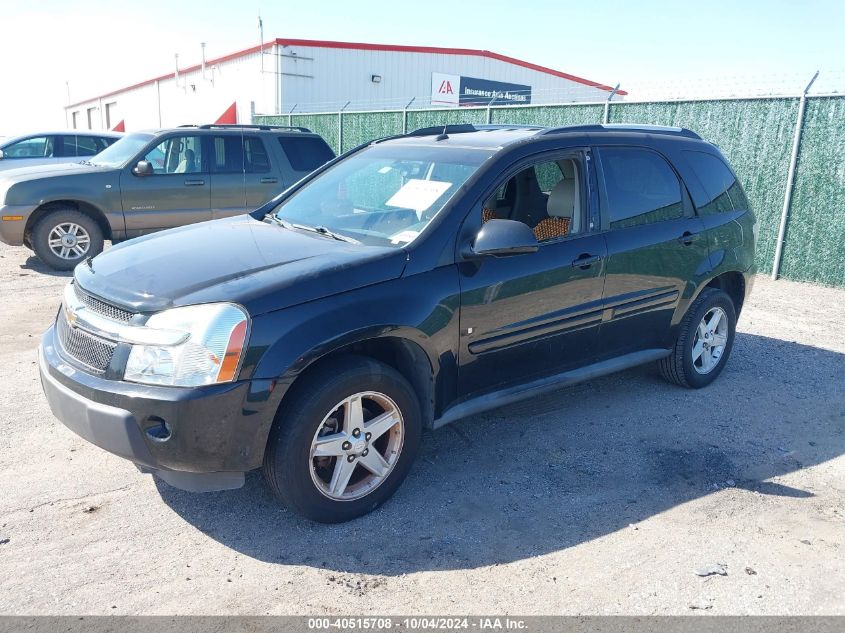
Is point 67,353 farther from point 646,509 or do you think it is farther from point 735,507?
point 735,507

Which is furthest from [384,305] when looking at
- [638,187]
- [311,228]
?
[638,187]

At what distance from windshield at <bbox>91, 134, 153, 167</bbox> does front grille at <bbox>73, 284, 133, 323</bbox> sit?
21.6ft

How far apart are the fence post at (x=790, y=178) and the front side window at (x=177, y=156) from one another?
309 inches

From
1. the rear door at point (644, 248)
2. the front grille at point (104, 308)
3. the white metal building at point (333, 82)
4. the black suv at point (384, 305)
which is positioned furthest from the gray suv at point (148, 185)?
the white metal building at point (333, 82)

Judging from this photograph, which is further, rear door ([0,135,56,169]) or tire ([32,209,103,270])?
rear door ([0,135,56,169])

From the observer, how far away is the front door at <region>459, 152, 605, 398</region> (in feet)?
12.5

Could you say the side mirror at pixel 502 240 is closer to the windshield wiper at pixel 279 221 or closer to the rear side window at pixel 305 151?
the windshield wiper at pixel 279 221

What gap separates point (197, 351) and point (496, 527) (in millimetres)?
1682

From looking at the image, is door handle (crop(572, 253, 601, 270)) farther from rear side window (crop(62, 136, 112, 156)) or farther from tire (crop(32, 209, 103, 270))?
rear side window (crop(62, 136, 112, 156))

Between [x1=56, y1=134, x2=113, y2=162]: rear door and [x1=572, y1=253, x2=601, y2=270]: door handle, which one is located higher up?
[x1=572, y1=253, x2=601, y2=270]: door handle

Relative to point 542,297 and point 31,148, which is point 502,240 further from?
point 31,148

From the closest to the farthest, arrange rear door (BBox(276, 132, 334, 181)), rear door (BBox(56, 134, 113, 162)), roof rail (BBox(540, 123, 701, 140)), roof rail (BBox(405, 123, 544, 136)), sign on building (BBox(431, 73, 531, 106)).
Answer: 1. roof rail (BBox(540, 123, 701, 140))
2. roof rail (BBox(405, 123, 544, 136))
3. rear door (BBox(276, 132, 334, 181))
4. rear door (BBox(56, 134, 113, 162))
5. sign on building (BBox(431, 73, 531, 106))

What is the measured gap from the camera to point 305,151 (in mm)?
10344

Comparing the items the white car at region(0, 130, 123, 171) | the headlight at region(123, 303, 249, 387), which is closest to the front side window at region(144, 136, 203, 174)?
the white car at region(0, 130, 123, 171)
